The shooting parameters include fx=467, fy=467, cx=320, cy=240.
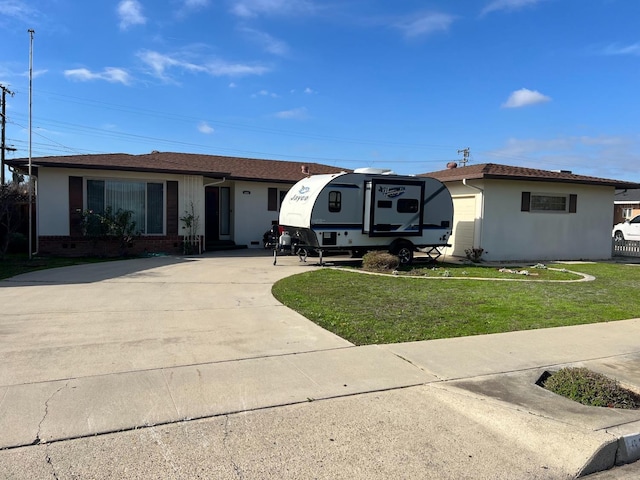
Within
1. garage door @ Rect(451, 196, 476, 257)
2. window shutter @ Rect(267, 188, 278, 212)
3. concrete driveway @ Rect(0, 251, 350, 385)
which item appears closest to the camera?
concrete driveway @ Rect(0, 251, 350, 385)

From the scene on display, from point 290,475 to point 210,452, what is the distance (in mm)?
637

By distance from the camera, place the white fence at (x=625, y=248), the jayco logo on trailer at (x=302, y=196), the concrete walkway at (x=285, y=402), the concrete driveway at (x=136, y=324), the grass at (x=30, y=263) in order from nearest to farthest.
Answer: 1. the concrete walkway at (x=285, y=402)
2. the concrete driveway at (x=136, y=324)
3. the grass at (x=30, y=263)
4. the jayco logo on trailer at (x=302, y=196)
5. the white fence at (x=625, y=248)

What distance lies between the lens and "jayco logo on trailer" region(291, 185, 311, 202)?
14.9 meters

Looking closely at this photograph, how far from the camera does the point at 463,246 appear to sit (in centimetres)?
1884

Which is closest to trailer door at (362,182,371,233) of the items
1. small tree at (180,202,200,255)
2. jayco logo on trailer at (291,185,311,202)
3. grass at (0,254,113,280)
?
jayco logo on trailer at (291,185,311,202)

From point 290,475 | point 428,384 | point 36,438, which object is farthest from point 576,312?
point 36,438

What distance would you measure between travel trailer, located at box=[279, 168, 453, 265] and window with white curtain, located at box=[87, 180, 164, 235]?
4.73 meters

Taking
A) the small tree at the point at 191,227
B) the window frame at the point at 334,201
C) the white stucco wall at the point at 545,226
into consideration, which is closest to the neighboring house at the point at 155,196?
the small tree at the point at 191,227

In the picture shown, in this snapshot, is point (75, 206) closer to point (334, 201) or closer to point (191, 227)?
point (191, 227)

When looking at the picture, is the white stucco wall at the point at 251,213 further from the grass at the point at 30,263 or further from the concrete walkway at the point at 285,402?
the concrete walkway at the point at 285,402

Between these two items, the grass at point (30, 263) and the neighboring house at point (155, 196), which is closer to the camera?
the grass at point (30, 263)

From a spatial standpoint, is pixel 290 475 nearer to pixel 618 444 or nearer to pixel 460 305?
pixel 618 444

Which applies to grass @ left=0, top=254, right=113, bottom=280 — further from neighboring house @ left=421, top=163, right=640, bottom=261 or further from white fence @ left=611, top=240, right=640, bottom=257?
white fence @ left=611, top=240, right=640, bottom=257

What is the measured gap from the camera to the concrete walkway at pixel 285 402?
334cm
